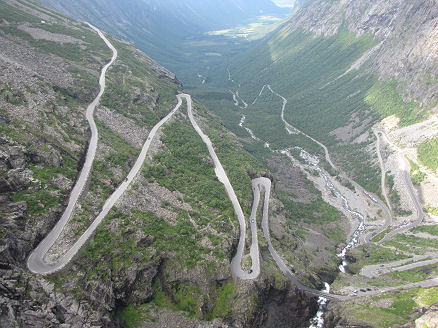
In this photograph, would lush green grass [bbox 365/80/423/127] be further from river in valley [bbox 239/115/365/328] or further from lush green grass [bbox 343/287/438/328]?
lush green grass [bbox 343/287/438/328]

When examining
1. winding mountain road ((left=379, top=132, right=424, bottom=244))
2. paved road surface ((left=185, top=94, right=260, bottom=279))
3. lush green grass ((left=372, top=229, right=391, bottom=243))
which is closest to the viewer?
paved road surface ((left=185, top=94, right=260, bottom=279))

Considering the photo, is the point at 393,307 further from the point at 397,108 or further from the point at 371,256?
the point at 397,108

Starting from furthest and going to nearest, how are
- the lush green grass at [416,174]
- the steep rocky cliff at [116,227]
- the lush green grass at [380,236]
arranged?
the lush green grass at [416,174]
the lush green grass at [380,236]
the steep rocky cliff at [116,227]

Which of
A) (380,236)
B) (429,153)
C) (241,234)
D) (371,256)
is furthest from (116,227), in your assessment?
(429,153)

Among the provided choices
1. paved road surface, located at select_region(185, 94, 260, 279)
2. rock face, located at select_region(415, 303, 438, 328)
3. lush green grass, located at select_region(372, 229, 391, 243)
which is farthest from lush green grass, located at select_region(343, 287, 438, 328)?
lush green grass, located at select_region(372, 229, 391, 243)

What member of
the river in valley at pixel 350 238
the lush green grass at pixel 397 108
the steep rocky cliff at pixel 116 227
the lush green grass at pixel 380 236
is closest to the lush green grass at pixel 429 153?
the lush green grass at pixel 397 108

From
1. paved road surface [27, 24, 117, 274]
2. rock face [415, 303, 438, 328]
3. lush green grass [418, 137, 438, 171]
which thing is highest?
lush green grass [418, 137, 438, 171]

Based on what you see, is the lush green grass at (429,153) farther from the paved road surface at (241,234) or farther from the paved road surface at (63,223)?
the paved road surface at (63,223)

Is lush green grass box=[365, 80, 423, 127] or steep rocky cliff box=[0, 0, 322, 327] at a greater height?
lush green grass box=[365, 80, 423, 127]

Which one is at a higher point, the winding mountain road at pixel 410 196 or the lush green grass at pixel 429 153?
the lush green grass at pixel 429 153
